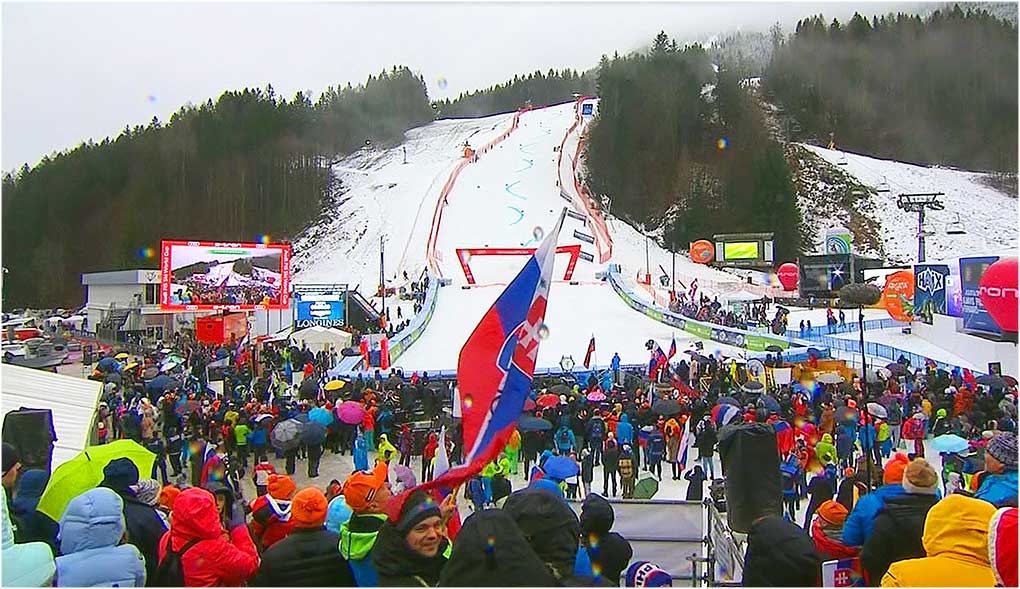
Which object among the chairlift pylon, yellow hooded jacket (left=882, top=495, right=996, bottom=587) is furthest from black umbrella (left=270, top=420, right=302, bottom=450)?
the chairlift pylon

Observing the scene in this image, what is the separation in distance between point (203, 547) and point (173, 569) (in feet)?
0.38

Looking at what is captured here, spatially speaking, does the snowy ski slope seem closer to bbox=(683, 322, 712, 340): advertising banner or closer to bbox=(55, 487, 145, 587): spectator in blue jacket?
bbox=(683, 322, 712, 340): advertising banner

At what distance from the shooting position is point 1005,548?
2039 mm

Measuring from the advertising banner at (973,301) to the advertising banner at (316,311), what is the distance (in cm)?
1484

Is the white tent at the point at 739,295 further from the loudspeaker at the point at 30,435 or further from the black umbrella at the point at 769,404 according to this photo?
the loudspeaker at the point at 30,435

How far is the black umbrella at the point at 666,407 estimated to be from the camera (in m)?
8.14

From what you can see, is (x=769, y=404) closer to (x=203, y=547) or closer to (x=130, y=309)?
(x=203, y=547)

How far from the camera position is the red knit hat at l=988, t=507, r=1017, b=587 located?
2039mm

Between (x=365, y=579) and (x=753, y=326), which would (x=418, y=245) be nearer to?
(x=753, y=326)

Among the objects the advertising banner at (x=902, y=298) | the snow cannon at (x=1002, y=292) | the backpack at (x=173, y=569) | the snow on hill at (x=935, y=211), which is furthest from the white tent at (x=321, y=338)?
the snow on hill at (x=935, y=211)

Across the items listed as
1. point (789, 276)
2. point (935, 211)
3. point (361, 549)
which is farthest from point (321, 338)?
point (935, 211)

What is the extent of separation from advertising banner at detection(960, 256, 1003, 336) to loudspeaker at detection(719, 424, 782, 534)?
1295cm

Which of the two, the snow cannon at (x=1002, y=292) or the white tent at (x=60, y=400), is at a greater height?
the snow cannon at (x=1002, y=292)

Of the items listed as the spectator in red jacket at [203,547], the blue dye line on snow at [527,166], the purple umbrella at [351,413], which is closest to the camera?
the spectator in red jacket at [203,547]
